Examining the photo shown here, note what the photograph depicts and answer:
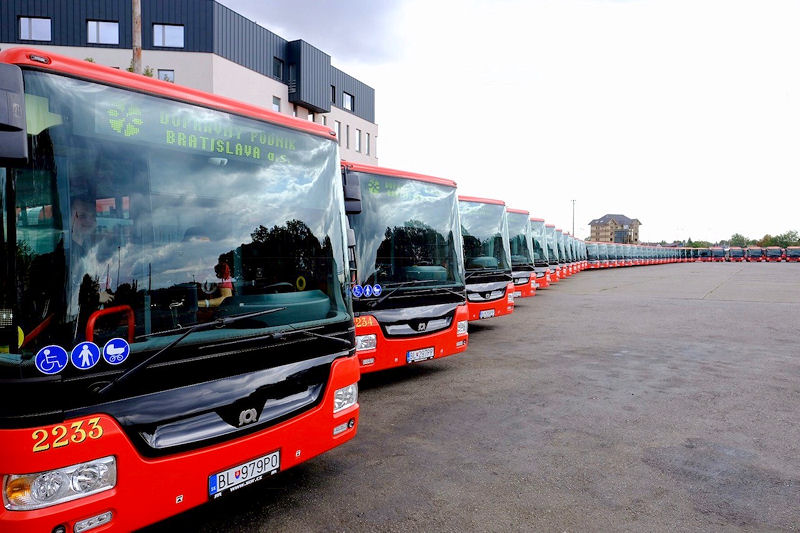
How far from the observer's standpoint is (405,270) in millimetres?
6941

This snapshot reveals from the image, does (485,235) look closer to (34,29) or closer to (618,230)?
(34,29)

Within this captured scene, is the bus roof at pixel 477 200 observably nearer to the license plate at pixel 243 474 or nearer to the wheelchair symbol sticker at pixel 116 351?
the license plate at pixel 243 474

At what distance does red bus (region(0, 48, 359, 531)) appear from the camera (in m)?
2.42

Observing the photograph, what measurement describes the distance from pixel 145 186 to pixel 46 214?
542mm

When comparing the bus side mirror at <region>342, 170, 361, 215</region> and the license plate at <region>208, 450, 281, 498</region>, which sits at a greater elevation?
the bus side mirror at <region>342, 170, 361, 215</region>

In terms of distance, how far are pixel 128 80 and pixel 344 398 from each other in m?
2.41

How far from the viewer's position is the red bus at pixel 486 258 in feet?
34.4

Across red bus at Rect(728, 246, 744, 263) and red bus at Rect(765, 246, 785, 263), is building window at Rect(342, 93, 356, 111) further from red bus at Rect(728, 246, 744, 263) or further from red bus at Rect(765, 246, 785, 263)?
red bus at Rect(728, 246, 744, 263)

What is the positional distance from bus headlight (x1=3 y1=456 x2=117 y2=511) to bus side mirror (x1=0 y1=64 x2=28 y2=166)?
138cm

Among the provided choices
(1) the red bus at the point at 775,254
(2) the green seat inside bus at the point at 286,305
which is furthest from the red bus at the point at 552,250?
(1) the red bus at the point at 775,254

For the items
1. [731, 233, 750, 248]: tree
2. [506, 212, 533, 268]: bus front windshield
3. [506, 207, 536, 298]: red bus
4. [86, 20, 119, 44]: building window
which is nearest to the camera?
[506, 207, 536, 298]: red bus

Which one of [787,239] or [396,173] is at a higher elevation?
[787,239]

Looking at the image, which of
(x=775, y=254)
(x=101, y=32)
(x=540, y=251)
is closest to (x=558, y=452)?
(x=540, y=251)

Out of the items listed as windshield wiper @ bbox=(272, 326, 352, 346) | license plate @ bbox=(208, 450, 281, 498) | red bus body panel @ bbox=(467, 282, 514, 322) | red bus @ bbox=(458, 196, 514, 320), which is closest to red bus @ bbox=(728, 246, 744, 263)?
red bus @ bbox=(458, 196, 514, 320)
